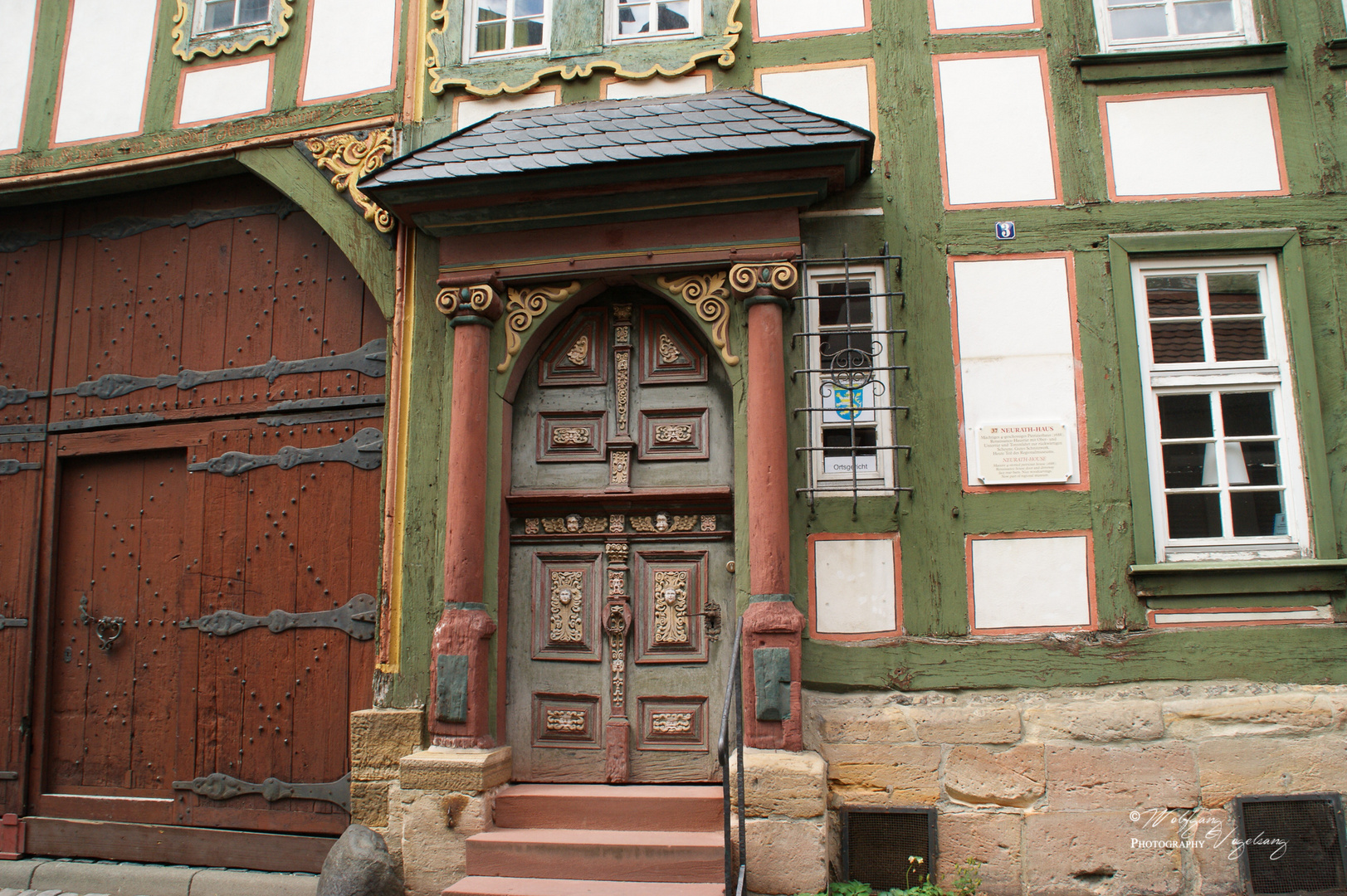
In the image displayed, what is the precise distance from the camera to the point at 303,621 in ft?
18.8

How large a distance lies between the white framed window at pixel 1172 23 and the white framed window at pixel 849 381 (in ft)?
6.63

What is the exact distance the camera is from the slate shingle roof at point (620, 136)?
477cm

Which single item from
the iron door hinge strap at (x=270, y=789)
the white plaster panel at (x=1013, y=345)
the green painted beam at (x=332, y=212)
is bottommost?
the iron door hinge strap at (x=270, y=789)

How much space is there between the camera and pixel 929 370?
5.00 m

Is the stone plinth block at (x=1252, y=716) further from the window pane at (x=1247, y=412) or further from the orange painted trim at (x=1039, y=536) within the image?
the window pane at (x=1247, y=412)

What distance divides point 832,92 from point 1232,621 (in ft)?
11.7

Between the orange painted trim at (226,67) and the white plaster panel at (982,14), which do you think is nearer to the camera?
the white plaster panel at (982,14)

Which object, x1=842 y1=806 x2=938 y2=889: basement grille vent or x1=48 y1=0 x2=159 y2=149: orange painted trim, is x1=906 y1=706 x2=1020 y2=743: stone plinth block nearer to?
x1=842 y1=806 x2=938 y2=889: basement grille vent

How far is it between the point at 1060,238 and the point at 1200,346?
959 mm

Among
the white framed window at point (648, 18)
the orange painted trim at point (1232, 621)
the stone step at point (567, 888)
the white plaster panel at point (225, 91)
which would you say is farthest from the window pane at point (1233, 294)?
the white plaster panel at point (225, 91)

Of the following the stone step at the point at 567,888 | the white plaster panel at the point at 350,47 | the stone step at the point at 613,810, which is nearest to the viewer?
the stone step at the point at 567,888

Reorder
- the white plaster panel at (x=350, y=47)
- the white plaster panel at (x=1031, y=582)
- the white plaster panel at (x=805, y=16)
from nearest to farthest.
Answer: the white plaster panel at (x=1031, y=582)
the white plaster panel at (x=805, y=16)
the white plaster panel at (x=350, y=47)

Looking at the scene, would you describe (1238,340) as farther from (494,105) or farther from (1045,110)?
(494,105)

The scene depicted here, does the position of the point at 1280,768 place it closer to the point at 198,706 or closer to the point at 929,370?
the point at 929,370
